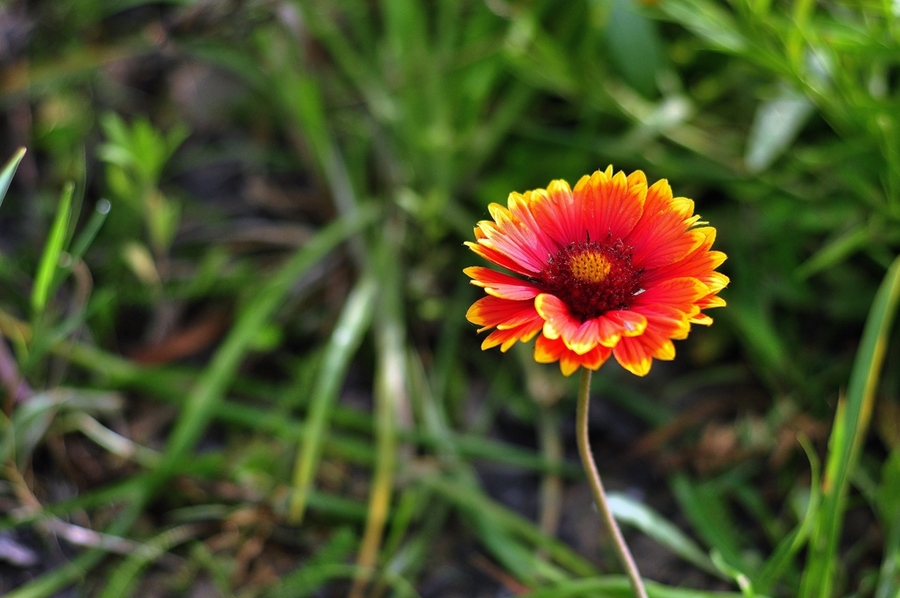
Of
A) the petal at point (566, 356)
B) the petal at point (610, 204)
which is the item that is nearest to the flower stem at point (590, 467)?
the petal at point (566, 356)

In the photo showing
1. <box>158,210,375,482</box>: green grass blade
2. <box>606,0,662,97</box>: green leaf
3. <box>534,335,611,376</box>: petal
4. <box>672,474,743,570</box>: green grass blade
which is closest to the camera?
<box>534,335,611,376</box>: petal

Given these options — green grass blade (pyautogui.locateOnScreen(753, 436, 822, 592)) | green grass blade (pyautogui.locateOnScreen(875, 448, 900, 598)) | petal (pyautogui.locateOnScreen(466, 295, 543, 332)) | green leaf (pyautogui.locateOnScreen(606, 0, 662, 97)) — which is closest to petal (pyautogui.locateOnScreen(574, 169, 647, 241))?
petal (pyautogui.locateOnScreen(466, 295, 543, 332))

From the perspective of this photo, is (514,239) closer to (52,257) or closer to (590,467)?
(590,467)

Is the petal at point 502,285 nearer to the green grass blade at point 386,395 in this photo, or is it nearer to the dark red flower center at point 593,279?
the dark red flower center at point 593,279

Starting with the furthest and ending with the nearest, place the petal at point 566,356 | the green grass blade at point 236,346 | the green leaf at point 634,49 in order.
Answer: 1. the green leaf at point 634,49
2. the green grass blade at point 236,346
3. the petal at point 566,356

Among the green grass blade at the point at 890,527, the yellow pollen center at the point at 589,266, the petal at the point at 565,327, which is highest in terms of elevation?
the yellow pollen center at the point at 589,266

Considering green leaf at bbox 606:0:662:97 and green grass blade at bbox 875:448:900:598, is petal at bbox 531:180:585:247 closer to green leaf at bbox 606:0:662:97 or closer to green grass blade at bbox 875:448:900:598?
green grass blade at bbox 875:448:900:598

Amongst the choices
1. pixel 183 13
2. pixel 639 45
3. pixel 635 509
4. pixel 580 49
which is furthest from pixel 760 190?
pixel 183 13

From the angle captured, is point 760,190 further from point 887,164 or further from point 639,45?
point 639,45
